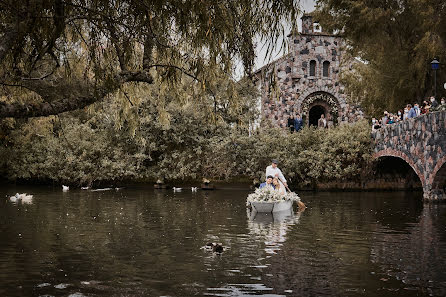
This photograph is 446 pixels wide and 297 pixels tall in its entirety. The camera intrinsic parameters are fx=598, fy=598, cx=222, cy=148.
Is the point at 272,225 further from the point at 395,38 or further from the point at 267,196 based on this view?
the point at 395,38

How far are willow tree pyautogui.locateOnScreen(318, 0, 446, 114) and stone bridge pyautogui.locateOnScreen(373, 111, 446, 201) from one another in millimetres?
2882

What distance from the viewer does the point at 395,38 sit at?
30.0 meters

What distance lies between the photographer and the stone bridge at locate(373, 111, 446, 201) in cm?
2422

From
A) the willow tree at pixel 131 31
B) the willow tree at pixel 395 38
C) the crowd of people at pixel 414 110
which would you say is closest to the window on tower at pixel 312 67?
the crowd of people at pixel 414 110

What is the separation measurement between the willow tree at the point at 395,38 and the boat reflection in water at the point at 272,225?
11.2m

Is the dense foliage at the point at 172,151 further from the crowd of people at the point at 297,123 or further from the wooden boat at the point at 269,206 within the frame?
the wooden boat at the point at 269,206

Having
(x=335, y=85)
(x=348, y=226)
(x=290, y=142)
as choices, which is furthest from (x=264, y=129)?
(x=348, y=226)

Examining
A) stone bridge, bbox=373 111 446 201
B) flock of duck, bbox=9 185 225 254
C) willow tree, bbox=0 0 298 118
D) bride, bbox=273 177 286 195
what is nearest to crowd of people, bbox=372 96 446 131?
stone bridge, bbox=373 111 446 201

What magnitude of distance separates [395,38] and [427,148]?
7254 millimetres

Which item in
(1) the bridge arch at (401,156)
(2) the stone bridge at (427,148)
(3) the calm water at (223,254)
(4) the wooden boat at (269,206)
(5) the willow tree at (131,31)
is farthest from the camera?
(1) the bridge arch at (401,156)

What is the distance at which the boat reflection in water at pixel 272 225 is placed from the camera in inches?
543

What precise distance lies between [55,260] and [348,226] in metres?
9.12

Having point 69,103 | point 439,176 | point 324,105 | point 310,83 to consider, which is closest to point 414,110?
point 439,176

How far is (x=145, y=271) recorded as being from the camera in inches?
405
